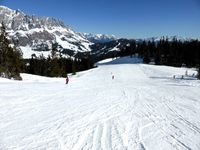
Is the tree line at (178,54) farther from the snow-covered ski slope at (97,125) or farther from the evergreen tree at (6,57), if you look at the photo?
the snow-covered ski slope at (97,125)

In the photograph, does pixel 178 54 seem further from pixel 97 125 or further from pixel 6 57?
pixel 97 125

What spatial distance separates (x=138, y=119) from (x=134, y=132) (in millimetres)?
2554

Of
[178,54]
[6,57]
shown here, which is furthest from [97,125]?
[178,54]

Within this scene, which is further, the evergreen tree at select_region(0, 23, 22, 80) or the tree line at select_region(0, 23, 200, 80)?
the tree line at select_region(0, 23, 200, 80)

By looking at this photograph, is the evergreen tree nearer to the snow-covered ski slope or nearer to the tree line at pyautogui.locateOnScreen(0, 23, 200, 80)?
the tree line at pyautogui.locateOnScreen(0, 23, 200, 80)

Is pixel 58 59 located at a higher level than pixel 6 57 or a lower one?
higher

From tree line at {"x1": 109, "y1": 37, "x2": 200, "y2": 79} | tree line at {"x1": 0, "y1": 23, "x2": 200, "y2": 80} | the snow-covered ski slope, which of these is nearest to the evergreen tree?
tree line at {"x1": 0, "y1": 23, "x2": 200, "y2": 80}

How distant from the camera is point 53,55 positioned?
8656 centimetres

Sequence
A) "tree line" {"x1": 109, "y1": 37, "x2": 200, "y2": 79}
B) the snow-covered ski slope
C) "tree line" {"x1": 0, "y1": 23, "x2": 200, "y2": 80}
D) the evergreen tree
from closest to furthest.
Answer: the snow-covered ski slope
the evergreen tree
"tree line" {"x1": 0, "y1": 23, "x2": 200, "y2": 80}
"tree line" {"x1": 109, "y1": 37, "x2": 200, "y2": 79}

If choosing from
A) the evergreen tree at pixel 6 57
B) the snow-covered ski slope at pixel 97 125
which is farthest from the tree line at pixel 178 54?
the snow-covered ski slope at pixel 97 125

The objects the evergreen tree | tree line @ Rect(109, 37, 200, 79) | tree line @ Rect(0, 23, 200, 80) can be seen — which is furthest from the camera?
tree line @ Rect(109, 37, 200, 79)

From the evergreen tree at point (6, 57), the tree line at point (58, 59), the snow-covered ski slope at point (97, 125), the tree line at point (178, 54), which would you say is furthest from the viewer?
the tree line at point (178, 54)

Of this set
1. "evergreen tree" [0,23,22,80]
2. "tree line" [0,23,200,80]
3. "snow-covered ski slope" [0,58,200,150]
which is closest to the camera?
"snow-covered ski slope" [0,58,200,150]

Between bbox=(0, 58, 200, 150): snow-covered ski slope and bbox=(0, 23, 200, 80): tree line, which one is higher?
bbox=(0, 23, 200, 80): tree line
